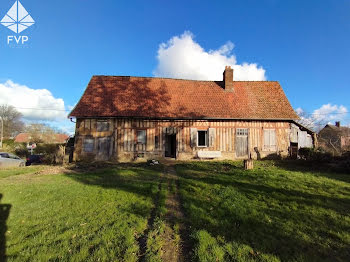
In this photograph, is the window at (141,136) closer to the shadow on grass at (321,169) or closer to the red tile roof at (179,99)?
the red tile roof at (179,99)

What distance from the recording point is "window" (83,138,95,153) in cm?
1412

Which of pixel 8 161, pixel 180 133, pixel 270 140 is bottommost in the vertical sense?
pixel 8 161

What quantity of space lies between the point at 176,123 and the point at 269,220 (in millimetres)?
11018

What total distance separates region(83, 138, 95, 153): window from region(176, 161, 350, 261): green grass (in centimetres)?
976

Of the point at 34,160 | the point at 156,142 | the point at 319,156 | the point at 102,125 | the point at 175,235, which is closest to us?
the point at 175,235

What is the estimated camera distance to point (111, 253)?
3.12 meters

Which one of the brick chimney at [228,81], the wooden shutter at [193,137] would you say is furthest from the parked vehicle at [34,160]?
the brick chimney at [228,81]

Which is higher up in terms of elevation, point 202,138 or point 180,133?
point 180,133

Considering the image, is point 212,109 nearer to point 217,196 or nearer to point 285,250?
point 217,196

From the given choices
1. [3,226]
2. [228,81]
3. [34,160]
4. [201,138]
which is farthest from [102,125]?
[228,81]

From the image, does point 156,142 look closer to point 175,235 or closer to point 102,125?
point 102,125

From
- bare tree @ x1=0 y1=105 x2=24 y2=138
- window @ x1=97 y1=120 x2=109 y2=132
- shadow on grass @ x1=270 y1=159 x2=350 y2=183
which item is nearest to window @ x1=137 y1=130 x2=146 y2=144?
window @ x1=97 y1=120 x2=109 y2=132

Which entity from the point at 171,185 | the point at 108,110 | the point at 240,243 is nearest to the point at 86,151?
the point at 108,110

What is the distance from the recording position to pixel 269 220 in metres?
4.18
